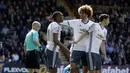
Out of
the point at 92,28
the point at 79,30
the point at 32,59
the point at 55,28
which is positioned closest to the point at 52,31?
the point at 55,28

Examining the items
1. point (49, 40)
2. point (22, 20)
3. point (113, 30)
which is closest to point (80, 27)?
point (49, 40)

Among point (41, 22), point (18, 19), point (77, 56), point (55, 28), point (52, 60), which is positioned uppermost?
point (55, 28)

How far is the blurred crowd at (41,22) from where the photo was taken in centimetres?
2391

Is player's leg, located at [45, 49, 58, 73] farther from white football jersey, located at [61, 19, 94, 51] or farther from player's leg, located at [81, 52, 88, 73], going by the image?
white football jersey, located at [61, 19, 94, 51]

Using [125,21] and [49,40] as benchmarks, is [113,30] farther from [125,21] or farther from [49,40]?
[49,40]

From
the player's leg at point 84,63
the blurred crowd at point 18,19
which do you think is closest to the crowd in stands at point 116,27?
the blurred crowd at point 18,19

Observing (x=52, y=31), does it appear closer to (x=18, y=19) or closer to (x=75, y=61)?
(x=75, y=61)

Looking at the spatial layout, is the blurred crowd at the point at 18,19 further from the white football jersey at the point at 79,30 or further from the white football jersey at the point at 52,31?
the white football jersey at the point at 79,30

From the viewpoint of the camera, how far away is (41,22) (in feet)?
87.4

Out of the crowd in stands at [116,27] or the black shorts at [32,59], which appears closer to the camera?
the black shorts at [32,59]

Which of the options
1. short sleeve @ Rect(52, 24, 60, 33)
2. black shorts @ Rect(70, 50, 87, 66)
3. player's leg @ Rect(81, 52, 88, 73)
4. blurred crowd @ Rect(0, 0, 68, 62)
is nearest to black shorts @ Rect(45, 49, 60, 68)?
short sleeve @ Rect(52, 24, 60, 33)

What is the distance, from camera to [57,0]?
100ft

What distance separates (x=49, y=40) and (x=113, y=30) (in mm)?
17217

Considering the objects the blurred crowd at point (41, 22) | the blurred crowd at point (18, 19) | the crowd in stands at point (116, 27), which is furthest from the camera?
the crowd in stands at point (116, 27)
